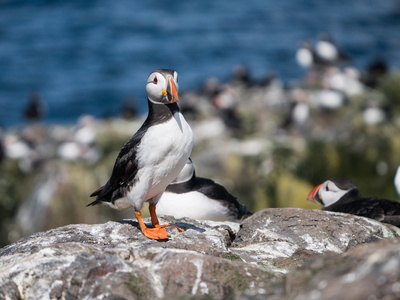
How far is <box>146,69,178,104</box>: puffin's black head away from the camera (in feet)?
16.0

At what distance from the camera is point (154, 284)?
13.1ft

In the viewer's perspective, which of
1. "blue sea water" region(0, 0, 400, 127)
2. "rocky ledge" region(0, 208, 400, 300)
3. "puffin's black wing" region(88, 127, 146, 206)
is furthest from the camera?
"blue sea water" region(0, 0, 400, 127)

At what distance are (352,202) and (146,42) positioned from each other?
28.8m

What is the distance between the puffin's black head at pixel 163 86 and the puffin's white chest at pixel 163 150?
17 centimetres

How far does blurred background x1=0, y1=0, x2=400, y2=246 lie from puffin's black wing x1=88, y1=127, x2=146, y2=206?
6270mm

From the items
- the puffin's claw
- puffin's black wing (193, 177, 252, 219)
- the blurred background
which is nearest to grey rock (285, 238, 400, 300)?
the puffin's claw

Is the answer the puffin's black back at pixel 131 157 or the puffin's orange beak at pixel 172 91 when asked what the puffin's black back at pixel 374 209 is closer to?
the puffin's black back at pixel 131 157

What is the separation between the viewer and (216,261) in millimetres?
4086

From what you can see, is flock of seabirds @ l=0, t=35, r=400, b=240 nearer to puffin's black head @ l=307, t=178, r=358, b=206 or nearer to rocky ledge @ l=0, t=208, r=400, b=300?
puffin's black head @ l=307, t=178, r=358, b=206

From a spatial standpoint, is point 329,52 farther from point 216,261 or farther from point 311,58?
point 216,261

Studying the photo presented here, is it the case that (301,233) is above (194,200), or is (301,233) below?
above

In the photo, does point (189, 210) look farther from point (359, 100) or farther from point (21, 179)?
point (359, 100)

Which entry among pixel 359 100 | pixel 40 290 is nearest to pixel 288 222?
pixel 40 290

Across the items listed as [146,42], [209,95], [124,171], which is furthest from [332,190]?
[146,42]
